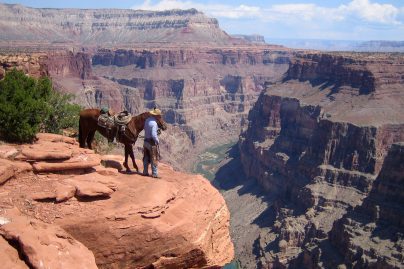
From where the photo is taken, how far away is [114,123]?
20.5 m

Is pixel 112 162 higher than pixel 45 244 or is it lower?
higher

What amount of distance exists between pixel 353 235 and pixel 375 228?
4.38 meters

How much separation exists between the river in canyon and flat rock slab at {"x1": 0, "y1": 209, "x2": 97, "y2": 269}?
65236 mm

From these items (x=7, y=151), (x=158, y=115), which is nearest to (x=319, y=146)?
(x=158, y=115)

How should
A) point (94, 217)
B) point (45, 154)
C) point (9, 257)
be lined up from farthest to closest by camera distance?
1. point (45, 154)
2. point (94, 217)
3. point (9, 257)

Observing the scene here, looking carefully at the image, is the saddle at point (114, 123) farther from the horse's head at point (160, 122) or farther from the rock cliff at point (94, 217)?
the rock cliff at point (94, 217)

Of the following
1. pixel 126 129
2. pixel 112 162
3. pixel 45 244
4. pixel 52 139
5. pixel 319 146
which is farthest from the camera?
pixel 319 146

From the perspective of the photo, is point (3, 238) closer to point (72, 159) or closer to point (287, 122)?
point (72, 159)

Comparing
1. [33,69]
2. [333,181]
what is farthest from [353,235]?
[33,69]

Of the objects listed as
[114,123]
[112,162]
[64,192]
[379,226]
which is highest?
[114,123]

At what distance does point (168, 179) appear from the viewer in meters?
19.7

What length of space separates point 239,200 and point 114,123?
9235cm

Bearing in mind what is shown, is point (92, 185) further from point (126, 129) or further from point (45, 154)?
point (126, 129)

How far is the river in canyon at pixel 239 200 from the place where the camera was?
3253 inches
